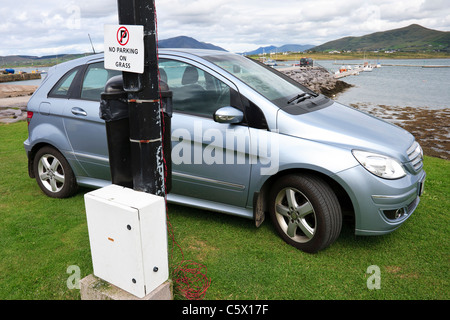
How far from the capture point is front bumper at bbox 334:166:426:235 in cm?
275

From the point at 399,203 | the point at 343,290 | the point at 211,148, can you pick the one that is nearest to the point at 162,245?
the point at 211,148

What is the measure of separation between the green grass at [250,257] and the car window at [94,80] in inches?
52.7

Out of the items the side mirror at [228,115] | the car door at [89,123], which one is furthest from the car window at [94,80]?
the side mirror at [228,115]

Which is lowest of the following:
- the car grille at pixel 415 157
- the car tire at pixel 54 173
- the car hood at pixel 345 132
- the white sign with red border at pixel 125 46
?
the car tire at pixel 54 173

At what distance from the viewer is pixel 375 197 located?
2775 mm

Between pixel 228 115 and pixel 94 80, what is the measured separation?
1.79m

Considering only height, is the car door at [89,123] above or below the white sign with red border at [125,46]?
below

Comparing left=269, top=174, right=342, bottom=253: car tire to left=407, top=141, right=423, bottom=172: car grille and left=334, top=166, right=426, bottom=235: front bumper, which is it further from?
left=407, top=141, right=423, bottom=172: car grille

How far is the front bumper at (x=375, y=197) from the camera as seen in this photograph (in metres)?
2.75

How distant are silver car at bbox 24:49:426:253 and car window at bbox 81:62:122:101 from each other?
13mm

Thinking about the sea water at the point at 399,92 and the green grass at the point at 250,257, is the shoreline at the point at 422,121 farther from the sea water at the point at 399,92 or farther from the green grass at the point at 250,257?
the green grass at the point at 250,257

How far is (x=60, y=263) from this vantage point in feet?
9.91

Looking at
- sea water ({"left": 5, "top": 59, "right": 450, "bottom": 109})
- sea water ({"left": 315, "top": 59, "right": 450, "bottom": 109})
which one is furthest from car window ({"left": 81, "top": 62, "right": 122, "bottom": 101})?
sea water ({"left": 315, "top": 59, "right": 450, "bottom": 109})

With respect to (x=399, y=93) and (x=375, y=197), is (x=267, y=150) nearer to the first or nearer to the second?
(x=375, y=197)
